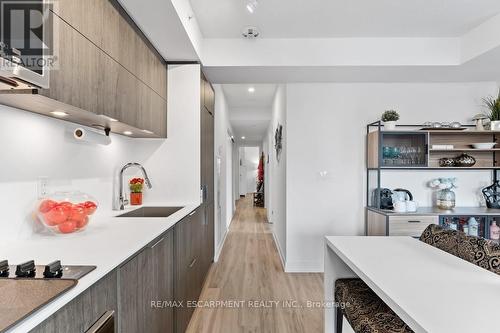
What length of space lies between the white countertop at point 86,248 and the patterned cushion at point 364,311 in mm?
1158

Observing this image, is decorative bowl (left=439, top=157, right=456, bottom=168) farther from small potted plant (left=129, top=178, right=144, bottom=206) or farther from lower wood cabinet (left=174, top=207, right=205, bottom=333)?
small potted plant (left=129, top=178, right=144, bottom=206)

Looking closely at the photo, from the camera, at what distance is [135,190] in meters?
2.60

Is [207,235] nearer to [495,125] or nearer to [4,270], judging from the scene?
[4,270]

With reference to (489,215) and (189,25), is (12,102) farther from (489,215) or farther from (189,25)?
(489,215)

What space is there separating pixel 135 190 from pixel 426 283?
238cm

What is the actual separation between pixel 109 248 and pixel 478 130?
3898mm

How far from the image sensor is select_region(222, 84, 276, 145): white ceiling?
4535 millimetres

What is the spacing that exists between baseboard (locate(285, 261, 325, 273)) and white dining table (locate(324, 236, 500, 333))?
160cm

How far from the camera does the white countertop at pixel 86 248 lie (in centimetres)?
78

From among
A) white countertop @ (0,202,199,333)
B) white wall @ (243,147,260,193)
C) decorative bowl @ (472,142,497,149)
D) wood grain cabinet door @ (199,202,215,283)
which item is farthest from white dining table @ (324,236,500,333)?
white wall @ (243,147,260,193)

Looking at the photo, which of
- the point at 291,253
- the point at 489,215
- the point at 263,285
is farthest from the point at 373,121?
the point at 263,285

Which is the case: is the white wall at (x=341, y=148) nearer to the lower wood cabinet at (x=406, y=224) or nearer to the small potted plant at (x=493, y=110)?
the small potted plant at (x=493, y=110)

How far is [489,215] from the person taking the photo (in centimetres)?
296

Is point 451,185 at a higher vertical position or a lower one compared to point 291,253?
higher
